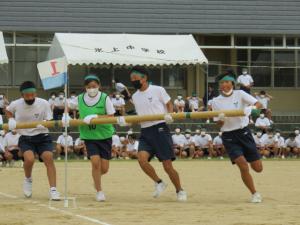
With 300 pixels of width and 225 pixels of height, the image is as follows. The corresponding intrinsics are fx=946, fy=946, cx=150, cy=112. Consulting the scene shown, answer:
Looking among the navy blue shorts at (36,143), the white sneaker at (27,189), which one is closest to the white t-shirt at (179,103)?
the navy blue shorts at (36,143)

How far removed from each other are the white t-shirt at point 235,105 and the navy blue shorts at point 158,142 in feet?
2.89

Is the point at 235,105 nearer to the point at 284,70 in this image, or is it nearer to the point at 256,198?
the point at 256,198

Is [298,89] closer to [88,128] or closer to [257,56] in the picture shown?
[257,56]

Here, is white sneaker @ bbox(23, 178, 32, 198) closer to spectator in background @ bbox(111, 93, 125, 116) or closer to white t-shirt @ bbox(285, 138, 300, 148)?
spectator in background @ bbox(111, 93, 125, 116)

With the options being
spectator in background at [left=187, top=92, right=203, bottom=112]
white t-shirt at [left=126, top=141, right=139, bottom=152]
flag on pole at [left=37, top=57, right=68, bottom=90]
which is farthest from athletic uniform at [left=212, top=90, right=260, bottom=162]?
spectator in background at [left=187, top=92, right=203, bottom=112]

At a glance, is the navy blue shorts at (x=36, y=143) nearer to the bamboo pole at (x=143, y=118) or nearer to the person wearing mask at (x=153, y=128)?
the bamboo pole at (x=143, y=118)

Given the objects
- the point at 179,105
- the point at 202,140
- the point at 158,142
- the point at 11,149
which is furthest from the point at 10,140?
the point at 158,142

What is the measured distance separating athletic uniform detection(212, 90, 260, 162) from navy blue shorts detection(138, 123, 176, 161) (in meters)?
0.88

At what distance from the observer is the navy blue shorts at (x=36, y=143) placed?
16.0m

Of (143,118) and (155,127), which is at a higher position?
A: (143,118)

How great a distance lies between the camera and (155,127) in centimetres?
1551

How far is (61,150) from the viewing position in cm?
3188

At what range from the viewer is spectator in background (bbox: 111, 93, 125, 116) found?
34144mm

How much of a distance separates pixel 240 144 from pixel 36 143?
11.4ft
